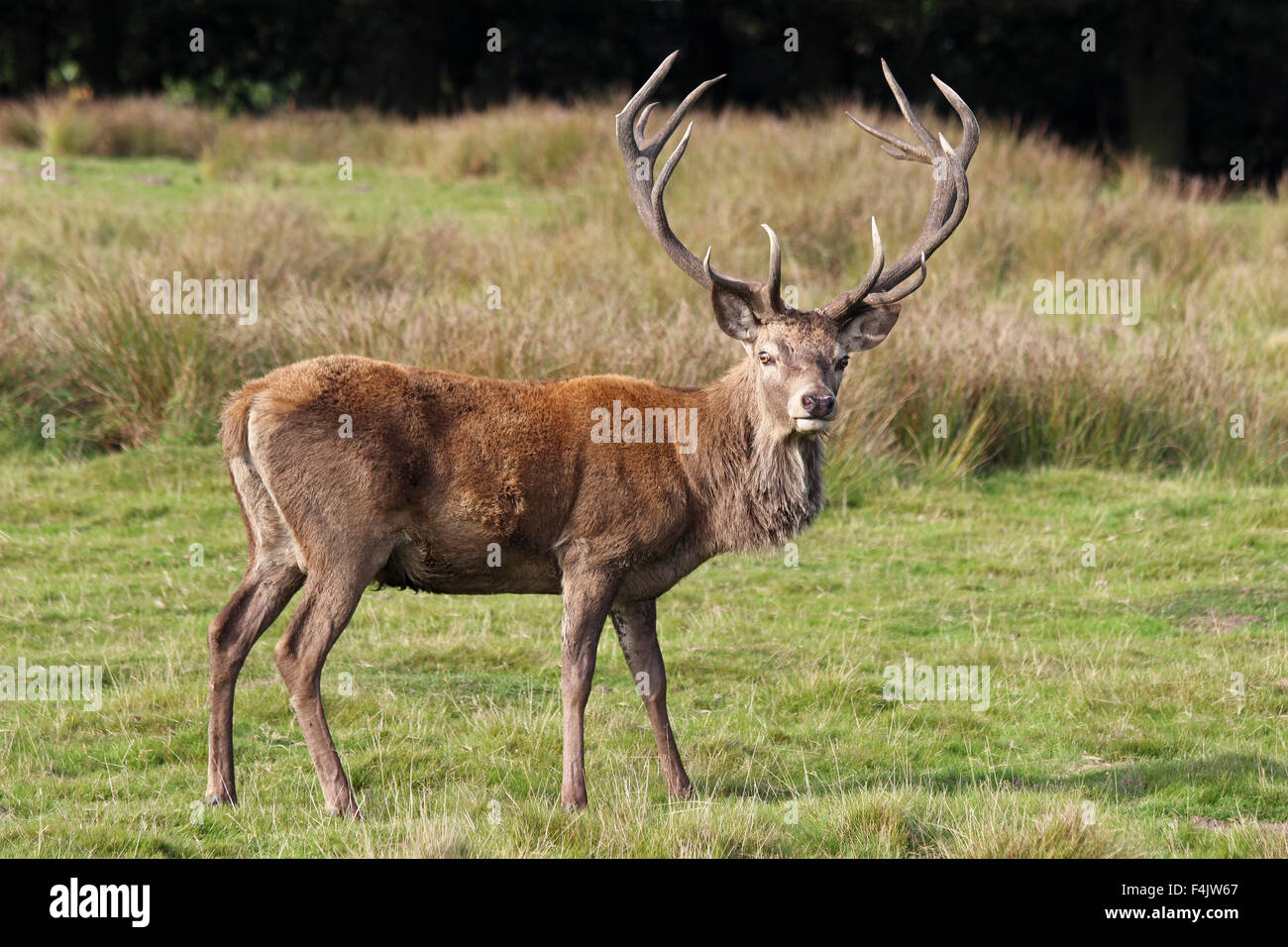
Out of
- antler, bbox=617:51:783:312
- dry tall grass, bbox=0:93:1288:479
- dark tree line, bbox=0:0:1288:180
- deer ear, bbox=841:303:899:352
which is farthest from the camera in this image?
dark tree line, bbox=0:0:1288:180

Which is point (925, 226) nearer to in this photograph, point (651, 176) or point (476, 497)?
point (651, 176)

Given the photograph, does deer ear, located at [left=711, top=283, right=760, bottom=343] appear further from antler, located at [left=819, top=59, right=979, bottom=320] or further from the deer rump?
the deer rump

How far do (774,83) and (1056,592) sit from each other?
24.5 m

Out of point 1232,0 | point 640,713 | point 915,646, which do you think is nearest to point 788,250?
point 915,646

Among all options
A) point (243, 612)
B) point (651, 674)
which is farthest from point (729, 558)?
point (243, 612)

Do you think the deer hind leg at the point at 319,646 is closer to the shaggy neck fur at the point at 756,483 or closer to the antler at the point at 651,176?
the shaggy neck fur at the point at 756,483

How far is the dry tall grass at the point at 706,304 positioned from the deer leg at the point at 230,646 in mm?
5359

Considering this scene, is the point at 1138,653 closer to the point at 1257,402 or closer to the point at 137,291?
the point at 1257,402

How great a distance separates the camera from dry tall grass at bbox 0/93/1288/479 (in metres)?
12.0

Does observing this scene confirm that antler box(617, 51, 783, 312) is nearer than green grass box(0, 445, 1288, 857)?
No

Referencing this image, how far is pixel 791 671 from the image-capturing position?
8.31 m
